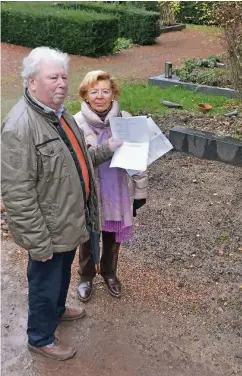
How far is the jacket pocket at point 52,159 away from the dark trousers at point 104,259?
101cm

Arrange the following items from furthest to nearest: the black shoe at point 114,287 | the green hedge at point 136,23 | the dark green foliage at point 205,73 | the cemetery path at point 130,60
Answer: the green hedge at point 136,23 < the cemetery path at point 130,60 < the dark green foliage at point 205,73 < the black shoe at point 114,287

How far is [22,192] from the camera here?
2602 mm

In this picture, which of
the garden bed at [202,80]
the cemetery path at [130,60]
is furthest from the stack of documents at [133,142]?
the cemetery path at [130,60]

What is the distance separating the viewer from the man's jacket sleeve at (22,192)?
2568 millimetres

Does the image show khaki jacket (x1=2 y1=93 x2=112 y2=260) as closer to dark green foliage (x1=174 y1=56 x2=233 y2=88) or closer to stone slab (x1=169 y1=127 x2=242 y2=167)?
stone slab (x1=169 y1=127 x2=242 y2=167)

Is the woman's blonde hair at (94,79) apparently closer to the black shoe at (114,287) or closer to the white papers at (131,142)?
the white papers at (131,142)

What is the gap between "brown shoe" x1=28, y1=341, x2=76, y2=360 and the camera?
317 cm

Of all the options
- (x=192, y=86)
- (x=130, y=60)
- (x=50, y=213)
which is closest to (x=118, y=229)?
(x=50, y=213)

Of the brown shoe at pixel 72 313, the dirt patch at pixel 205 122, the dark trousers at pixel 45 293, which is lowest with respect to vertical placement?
the brown shoe at pixel 72 313

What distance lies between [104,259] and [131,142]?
1.02 m

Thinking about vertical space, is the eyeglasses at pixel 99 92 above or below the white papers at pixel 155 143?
above

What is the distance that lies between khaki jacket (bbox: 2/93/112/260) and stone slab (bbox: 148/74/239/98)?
20.7 ft

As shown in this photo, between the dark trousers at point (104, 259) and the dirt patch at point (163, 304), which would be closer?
the dirt patch at point (163, 304)

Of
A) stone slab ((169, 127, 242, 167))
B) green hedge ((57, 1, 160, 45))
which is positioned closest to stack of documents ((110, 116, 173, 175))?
stone slab ((169, 127, 242, 167))
